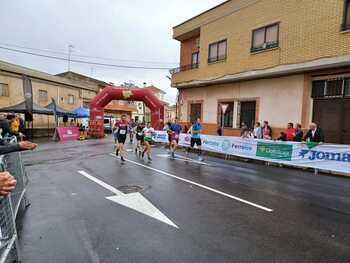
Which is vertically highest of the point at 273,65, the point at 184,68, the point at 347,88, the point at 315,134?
the point at 184,68

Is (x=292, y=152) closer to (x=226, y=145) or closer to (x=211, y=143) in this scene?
(x=226, y=145)

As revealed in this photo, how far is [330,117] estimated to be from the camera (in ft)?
38.3

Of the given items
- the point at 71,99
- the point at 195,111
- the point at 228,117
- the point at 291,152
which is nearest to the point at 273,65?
the point at 228,117

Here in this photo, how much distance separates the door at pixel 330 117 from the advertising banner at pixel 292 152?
336 cm

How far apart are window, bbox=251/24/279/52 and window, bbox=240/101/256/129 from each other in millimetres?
3241

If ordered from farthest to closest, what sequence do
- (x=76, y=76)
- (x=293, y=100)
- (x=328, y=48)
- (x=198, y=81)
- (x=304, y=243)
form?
(x=76, y=76)
(x=198, y=81)
(x=293, y=100)
(x=328, y=48)
(x=304, y=243)

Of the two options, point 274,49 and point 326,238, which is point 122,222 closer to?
point 326,238

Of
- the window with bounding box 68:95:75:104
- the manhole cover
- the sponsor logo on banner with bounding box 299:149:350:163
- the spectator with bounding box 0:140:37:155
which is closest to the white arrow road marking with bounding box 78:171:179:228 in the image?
the manhole cover

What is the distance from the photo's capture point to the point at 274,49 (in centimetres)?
1296

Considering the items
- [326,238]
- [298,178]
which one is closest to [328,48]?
[298,178]

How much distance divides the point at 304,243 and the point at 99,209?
11.7 feet

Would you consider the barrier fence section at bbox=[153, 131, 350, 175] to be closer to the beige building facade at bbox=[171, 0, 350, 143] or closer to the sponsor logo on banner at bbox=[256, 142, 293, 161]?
the sponsor logo on banner at bbox=[256, 142, 293, 161]

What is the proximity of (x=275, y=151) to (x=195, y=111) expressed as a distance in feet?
32.9

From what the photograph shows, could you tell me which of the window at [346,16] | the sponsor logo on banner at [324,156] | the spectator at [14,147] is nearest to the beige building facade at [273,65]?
the window at [346,16]
